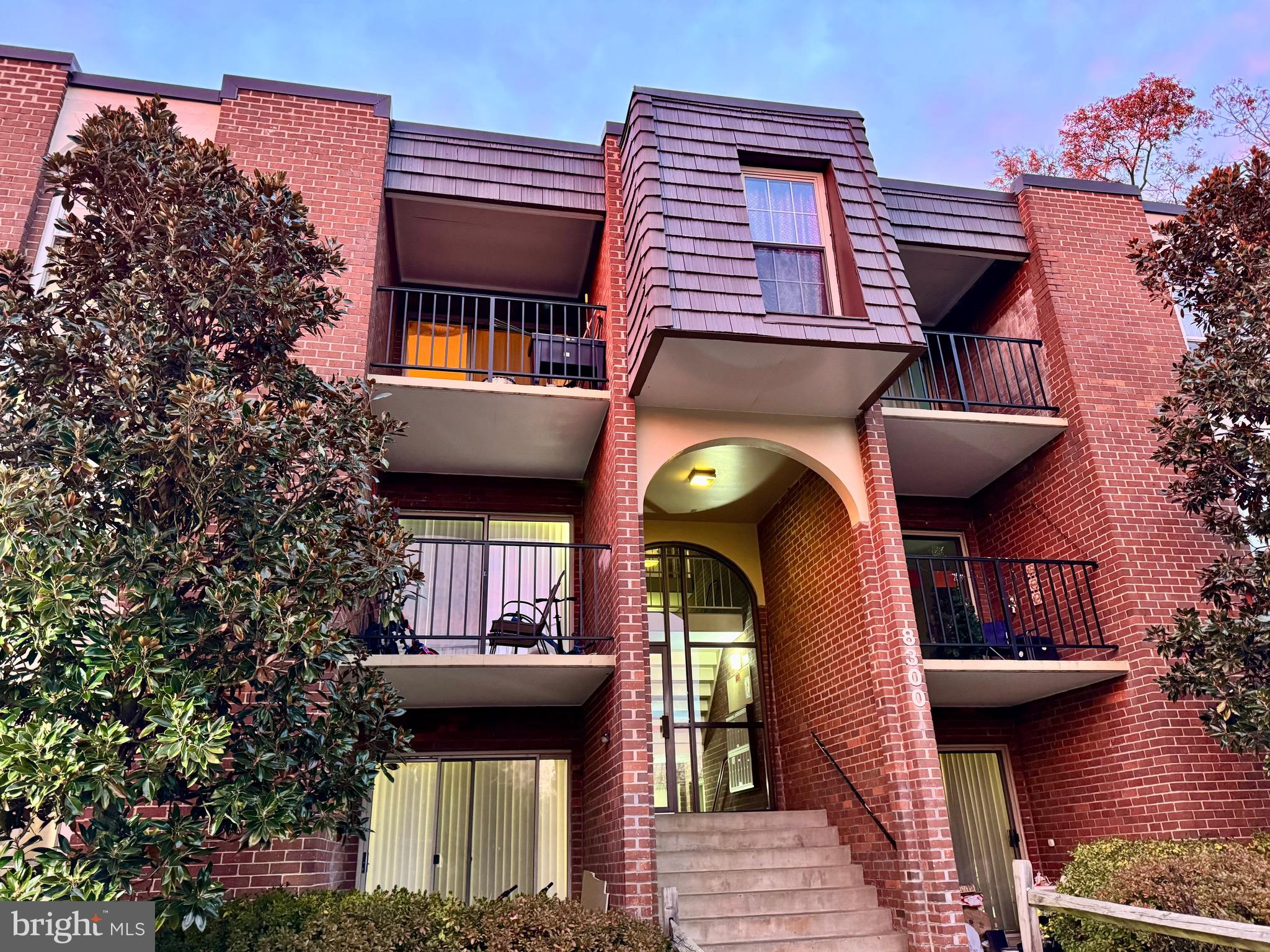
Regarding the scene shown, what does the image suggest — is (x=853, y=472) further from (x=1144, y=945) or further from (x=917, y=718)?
→ (x=1144, y=945)

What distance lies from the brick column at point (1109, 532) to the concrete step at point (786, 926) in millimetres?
2557

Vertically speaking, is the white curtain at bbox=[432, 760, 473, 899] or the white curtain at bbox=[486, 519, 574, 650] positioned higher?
the white curtain at bbox=[486, 519, 574, 650]

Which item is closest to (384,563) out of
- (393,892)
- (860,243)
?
(393,892)

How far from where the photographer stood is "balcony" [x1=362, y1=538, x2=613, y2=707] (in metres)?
6.54

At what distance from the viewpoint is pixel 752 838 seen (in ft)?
24.4

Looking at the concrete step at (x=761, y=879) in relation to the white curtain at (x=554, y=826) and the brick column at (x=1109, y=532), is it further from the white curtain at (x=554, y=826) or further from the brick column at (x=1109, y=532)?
the brick column at (x=1109, y=532)

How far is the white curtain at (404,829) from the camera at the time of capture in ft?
25.0

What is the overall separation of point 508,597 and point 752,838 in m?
3.29

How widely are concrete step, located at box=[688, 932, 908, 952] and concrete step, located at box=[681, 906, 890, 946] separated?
0.04m

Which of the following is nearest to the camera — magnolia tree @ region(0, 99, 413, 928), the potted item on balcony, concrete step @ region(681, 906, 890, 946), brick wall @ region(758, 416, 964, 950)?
magnolia tree @ region(0, 99, 413, 928)

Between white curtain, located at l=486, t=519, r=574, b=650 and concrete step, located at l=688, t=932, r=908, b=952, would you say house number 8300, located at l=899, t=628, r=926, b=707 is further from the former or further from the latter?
white curtain, located at l=486, t=519, r=574, b=650

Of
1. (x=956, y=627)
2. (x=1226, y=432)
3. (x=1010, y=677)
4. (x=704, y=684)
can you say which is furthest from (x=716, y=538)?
(x=1226, y=432)

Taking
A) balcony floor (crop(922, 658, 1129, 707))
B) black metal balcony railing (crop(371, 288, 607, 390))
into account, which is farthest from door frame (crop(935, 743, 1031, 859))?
black metal balcony railing (crop(371, 288, 607, 390))

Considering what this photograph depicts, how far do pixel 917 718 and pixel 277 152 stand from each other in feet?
25.3
